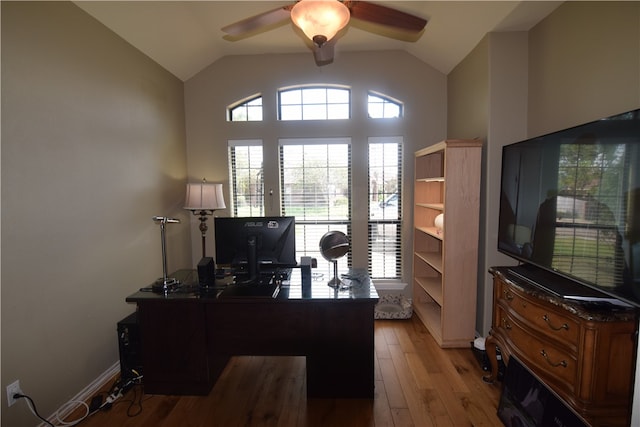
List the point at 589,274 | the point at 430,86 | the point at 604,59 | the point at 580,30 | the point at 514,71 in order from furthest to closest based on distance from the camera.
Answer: the point at 430,86, the point at 514,71, the point at 580,30, the point at 604,59, the point at 589,274

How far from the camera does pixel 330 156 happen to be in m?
3.73

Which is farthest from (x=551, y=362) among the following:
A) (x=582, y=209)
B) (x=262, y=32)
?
(x=262, y=32)

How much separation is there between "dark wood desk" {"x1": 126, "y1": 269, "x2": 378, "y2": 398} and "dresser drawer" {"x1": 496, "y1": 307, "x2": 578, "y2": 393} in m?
0.90

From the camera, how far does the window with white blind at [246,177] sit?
12.4 feet

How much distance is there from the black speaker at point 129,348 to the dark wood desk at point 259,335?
222 millimetres

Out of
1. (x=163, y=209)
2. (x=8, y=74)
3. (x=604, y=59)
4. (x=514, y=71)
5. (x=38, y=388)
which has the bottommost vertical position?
(x=38, y=388)

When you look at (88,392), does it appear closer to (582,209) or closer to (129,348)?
(129,348)

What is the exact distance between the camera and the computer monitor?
7.41 feet

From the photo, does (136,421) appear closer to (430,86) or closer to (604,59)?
(604,59)

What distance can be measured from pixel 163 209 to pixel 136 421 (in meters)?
1.94

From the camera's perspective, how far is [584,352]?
53.7 inches

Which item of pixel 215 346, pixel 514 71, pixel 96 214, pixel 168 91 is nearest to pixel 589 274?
pixel 514 71

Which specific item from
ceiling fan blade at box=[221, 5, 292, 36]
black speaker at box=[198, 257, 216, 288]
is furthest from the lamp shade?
ceiling fan blade at box=[221, 5, 292, 36]

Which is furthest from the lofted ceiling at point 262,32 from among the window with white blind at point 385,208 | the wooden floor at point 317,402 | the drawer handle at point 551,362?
the wooden floor at point 317,402
